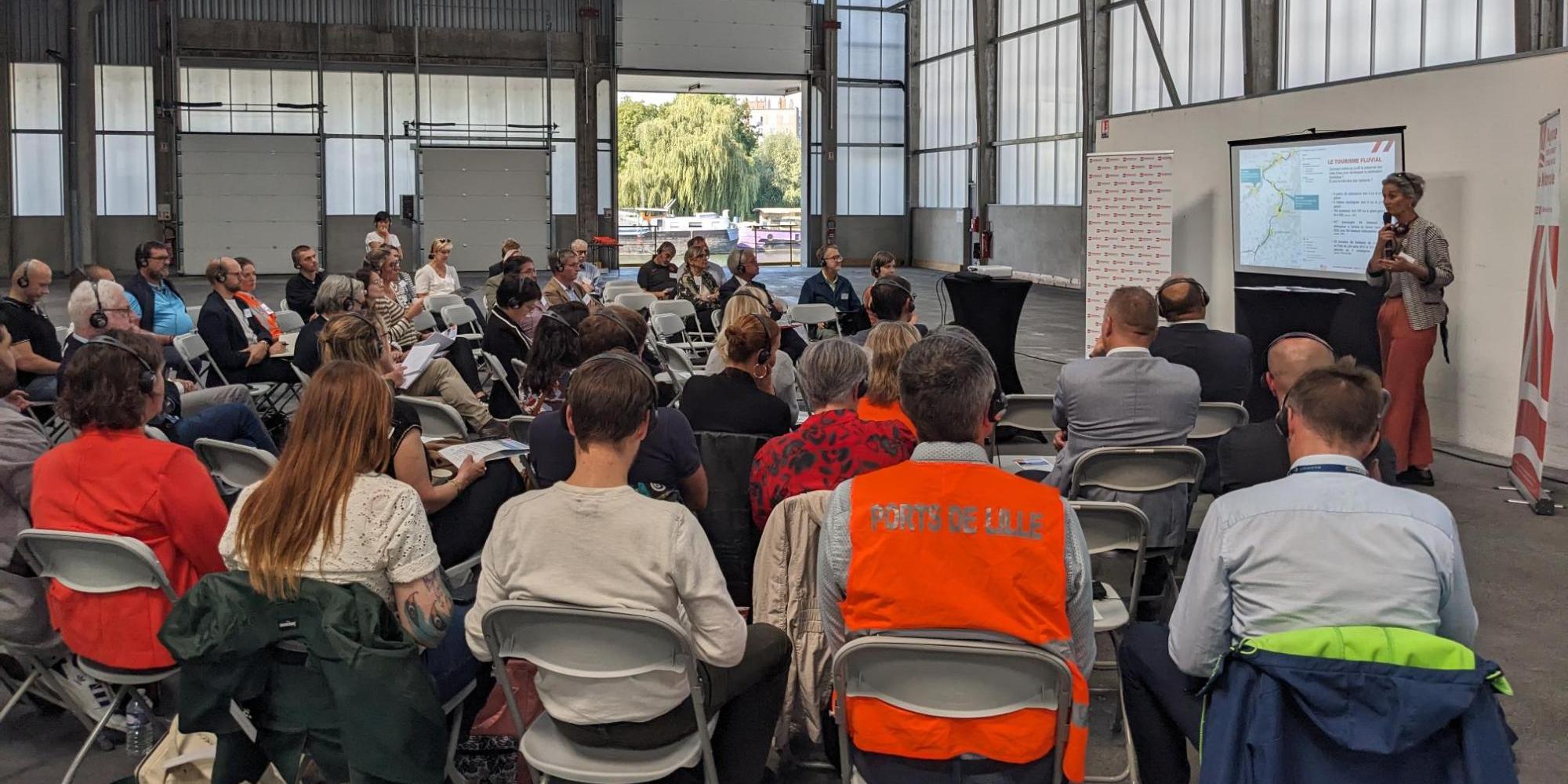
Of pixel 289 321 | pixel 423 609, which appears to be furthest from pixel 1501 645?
pixel 289 321

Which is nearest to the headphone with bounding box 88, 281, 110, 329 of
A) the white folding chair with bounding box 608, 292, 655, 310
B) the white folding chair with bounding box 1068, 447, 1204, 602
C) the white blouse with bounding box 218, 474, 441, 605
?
the white folding chair with bounding box 608, 292, 655, 310

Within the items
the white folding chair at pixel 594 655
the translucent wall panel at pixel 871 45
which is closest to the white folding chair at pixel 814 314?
the white folding chair at pixel 594 655

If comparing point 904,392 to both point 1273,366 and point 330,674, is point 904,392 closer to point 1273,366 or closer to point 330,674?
point 330,674

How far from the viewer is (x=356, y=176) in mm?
24844

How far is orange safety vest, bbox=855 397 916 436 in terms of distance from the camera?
142 inches

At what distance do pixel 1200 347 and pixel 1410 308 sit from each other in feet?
7.10

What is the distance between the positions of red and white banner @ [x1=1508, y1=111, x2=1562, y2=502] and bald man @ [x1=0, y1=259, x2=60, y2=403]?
24.8 ft

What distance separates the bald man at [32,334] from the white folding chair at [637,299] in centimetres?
429

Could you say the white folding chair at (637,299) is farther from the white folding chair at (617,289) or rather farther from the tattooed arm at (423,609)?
the tattooed arm at (423,609)

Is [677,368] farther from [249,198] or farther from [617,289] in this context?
[249,198]

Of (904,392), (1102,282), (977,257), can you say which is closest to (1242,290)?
(1102,282)

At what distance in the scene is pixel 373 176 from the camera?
24.9 metres

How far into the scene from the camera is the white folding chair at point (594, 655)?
2.48 m

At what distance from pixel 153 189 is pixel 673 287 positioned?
54.2 ft
